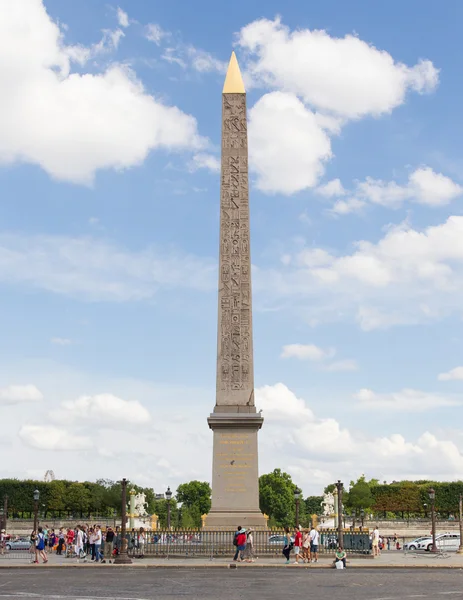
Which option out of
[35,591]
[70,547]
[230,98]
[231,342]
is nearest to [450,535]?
[70,547]

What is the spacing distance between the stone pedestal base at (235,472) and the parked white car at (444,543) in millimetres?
16475

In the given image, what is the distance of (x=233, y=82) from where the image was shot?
1350 inches

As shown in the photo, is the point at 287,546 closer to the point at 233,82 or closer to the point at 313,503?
the point at 233,82

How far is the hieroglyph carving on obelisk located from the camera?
30.9 meters

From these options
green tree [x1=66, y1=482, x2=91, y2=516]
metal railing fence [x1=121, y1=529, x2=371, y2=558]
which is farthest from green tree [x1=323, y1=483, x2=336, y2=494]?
metal railing fence [x1=121, y1=529, x2=371, y2=558]

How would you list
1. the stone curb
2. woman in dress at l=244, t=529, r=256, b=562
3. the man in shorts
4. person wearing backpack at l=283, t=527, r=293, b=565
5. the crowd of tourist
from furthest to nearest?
the crowd of tourist
the man in shorts
person wearing backpack at l=283, t=527, r=293, b=565
woman in dress at l=244, t=529, r=256, b=562
the stone curb

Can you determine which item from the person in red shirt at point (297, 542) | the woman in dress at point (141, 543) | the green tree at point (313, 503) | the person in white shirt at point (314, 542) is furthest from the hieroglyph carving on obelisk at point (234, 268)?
the green tree at point (313, 503)

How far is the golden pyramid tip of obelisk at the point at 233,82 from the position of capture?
3391 centimetres

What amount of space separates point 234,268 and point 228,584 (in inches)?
574

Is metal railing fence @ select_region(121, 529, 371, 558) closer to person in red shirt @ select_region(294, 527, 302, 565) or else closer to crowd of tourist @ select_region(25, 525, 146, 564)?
crowd of tourist @ select_region(25, 525, 146, 564)

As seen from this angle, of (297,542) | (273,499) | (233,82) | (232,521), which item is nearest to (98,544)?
(232,521)

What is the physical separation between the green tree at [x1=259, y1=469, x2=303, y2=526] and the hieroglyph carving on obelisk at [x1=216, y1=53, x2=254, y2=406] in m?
62.8

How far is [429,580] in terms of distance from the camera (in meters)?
21.1

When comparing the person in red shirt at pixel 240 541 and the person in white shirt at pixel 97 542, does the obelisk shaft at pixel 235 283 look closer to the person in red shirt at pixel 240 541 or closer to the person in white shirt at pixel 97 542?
the person in red shirt at pixel 240 541
